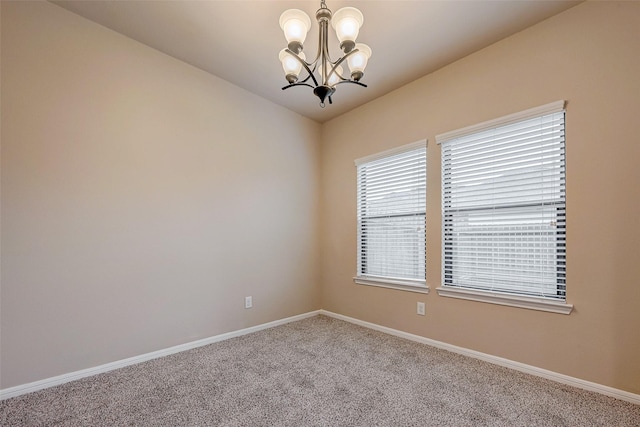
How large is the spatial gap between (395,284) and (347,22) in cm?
246

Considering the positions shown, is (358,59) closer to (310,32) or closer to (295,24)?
(295,24)

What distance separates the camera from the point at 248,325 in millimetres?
3199

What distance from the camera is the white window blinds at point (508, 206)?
218cm

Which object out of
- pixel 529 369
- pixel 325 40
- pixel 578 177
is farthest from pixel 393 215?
pixel 325 40

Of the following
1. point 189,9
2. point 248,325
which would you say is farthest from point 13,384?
point 189,9

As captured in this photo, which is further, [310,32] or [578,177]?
[310,32]

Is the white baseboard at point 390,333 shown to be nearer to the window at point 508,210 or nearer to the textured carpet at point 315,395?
the textured carpet at point 315,395

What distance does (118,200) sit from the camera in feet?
7.79

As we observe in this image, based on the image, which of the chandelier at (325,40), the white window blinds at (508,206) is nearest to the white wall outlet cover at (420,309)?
the white window blinds at (508,206)

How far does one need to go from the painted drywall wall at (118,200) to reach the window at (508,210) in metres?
2.00

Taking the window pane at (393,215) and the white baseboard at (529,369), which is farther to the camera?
the window pane at (393,215)

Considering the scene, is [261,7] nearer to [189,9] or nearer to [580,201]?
[189,9]

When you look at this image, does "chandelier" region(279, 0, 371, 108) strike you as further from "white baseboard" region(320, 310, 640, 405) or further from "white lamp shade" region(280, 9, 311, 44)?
"white baseboard" region(320, 310, 640, 405)

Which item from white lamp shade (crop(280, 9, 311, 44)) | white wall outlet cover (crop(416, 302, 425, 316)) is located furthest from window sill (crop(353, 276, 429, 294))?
white lamp shade (crop(280, 9, 311, 44))
